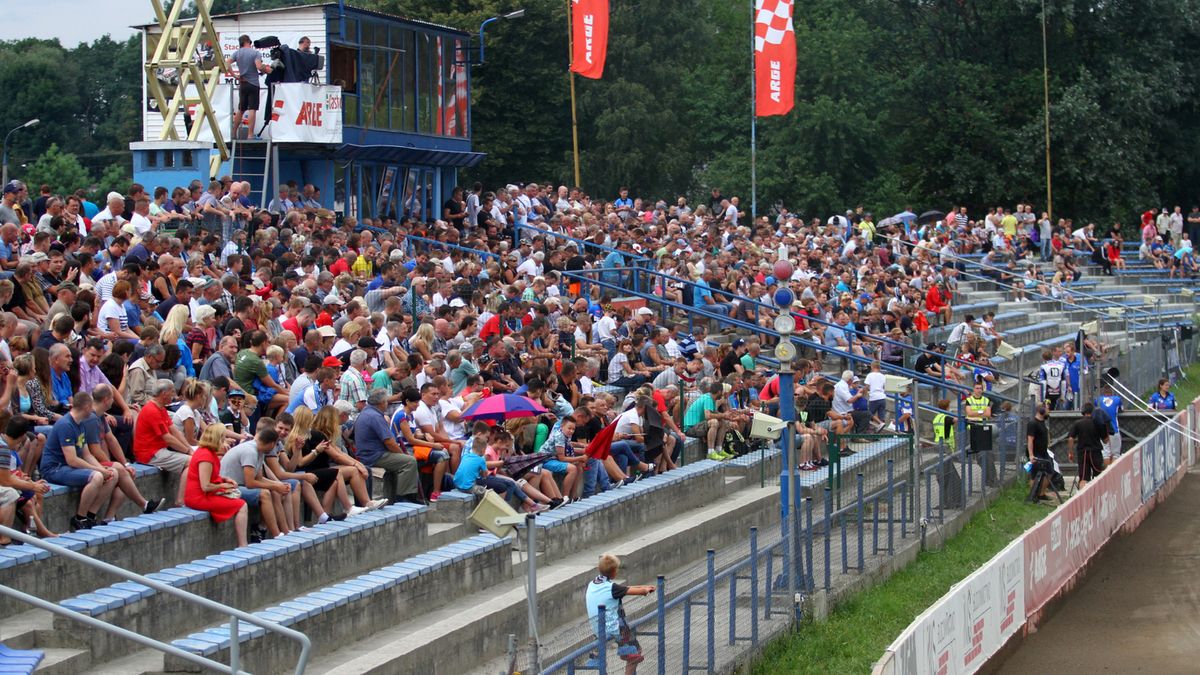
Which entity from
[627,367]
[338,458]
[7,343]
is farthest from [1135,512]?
[7,343]

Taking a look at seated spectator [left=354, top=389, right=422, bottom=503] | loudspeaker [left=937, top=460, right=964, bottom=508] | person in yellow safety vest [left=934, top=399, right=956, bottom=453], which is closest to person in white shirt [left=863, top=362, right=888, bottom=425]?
person in yellow safety vest [left=934, top=399, right=956, bottom=453]

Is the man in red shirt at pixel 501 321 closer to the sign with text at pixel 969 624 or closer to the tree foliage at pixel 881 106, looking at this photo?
the sign with text at pixel 969 624

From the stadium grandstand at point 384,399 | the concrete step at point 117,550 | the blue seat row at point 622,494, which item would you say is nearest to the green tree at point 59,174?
the stadium grandstand at point 384,399

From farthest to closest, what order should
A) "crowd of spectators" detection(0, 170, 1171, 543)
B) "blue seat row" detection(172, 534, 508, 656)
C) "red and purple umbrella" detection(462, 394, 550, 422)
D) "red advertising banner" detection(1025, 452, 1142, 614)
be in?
"red advertising banner" detection(1025, 452, 1142, 614), "red and purple umbrella" detection(462, 394, 550, 422), "crowd of spectators" detection(0, 170, 1171, 543), "blue seat row" detection(172, 534, 508, 656)

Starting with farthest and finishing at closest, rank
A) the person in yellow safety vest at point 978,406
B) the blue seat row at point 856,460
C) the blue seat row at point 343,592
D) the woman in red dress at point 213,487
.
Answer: the person in yellow safety vest at point 978,406 → the blue seat row at point 856,460 → the woman in red dress at point 213,487 → the blue seat row at point 343,592

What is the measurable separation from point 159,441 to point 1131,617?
12.4m

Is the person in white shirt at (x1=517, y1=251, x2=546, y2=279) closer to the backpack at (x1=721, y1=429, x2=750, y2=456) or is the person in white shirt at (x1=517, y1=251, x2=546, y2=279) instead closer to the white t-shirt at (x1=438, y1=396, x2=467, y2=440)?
the backpack at (x1=721, y1=429, x2=750, y2=456)

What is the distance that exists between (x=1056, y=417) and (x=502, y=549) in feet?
51.8

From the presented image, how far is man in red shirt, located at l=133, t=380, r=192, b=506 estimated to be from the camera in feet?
42.1

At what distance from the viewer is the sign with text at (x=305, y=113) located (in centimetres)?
2649

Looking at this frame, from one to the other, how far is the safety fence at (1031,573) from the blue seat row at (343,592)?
395 centimetres

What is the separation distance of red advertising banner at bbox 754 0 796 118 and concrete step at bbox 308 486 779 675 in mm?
19433

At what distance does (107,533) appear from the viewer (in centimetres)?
1152

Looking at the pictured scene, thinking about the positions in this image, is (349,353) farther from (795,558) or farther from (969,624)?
(969,624)
